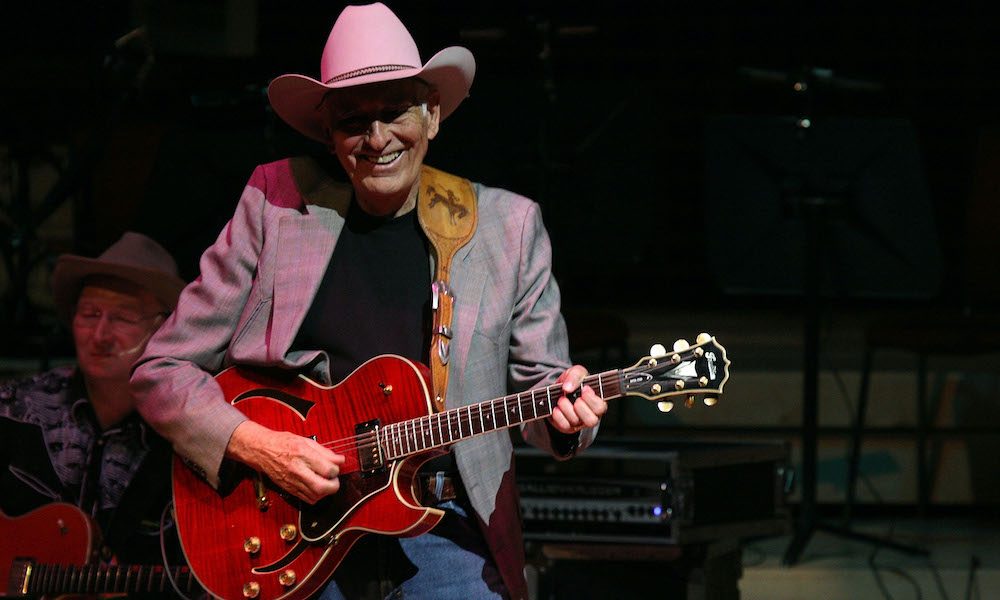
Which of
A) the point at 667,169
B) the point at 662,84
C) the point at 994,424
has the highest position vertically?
the point at 662,84

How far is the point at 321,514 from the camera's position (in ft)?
9.63

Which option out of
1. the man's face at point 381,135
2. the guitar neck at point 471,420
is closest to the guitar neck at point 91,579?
the guitar neck at point 471,420

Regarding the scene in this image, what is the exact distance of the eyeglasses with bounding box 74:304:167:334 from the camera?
416 centimetres

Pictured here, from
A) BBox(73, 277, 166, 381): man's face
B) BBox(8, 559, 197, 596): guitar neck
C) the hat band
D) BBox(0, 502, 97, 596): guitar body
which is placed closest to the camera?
the hat band

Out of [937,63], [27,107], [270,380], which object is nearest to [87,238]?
[27,107]

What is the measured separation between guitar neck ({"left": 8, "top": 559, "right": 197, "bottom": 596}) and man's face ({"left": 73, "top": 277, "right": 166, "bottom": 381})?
60cm

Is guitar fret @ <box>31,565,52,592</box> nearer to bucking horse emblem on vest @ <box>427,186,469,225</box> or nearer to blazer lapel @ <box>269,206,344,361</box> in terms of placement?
blazer lapel @ <box>269,206,344,361</box>

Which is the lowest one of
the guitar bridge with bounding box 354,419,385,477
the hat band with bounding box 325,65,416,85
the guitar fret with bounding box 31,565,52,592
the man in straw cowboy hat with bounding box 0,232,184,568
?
the guitar fret with bounding box 31,565,52,592

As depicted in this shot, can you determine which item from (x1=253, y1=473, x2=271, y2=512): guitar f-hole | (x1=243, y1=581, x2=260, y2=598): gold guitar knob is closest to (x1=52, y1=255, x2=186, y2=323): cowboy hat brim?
(x1=253, y1=473, x2=271, y2=512): guitar f-hole

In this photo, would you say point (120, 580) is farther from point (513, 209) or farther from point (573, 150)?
point (573, 150)

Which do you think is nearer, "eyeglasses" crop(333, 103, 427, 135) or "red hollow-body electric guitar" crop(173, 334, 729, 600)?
"red hollow-body electric guitar" crop(173, 334, 729, 600)

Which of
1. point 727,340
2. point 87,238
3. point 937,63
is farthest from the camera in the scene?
point 937,63

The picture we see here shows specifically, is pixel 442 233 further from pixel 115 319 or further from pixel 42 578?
pixel 42 578

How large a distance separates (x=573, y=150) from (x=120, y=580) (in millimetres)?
2648
